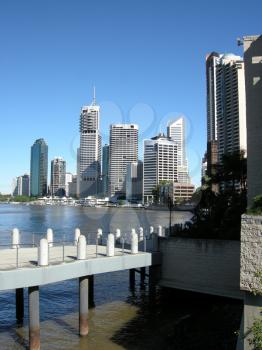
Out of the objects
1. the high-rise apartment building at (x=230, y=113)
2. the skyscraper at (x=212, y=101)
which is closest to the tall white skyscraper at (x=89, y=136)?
the high-rise apartment building at (x=230, y=113)

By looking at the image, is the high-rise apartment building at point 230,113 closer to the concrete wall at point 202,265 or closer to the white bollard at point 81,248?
the concrete wall at point 202,265

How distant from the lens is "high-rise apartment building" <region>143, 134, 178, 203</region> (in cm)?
13843

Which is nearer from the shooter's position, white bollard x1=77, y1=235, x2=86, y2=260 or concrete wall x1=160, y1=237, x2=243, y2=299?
white bollard x1=77, y1=235, x2=86, y2=260

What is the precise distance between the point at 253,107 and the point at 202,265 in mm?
8482

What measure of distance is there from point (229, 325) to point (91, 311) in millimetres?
8092

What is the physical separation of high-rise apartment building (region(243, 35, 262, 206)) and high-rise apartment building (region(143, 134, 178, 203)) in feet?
323

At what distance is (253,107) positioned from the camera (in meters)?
22.8

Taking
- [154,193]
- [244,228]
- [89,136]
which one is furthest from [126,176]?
[244,228]

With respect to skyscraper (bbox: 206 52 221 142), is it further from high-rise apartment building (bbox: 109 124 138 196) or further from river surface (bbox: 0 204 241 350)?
river surface (bbox: 0 204 241 350)

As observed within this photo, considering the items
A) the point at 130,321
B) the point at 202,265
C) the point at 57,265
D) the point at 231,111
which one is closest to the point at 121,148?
the point at 231,111

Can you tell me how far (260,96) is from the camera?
2234 cm

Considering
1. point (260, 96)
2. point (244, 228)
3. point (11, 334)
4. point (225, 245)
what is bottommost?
point (11, 334)

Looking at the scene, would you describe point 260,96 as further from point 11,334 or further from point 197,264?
point 11,334

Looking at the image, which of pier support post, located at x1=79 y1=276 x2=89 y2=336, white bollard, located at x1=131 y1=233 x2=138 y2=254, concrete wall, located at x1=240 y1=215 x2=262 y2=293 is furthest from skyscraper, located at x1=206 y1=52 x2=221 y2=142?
concrete wall, located at x1=240 y1=215 x2=262 y2=293
